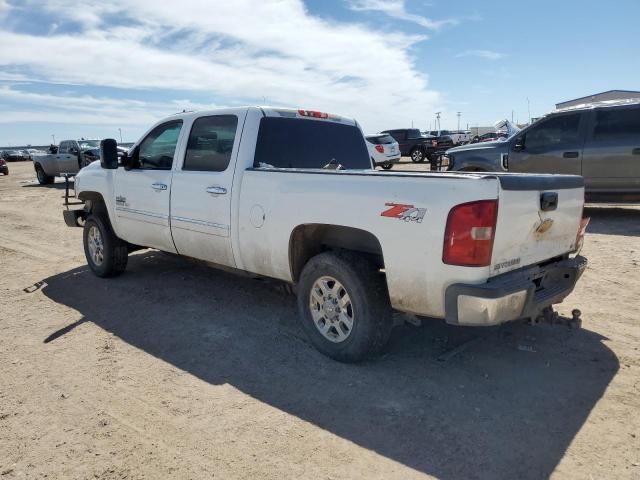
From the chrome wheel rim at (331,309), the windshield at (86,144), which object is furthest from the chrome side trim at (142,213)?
the windshield at (86,144)

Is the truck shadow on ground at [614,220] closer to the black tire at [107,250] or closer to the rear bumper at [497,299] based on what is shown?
the rear bumper at [497,299]

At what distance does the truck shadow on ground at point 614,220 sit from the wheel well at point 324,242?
20.2 ft

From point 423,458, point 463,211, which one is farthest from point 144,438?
point 463,211

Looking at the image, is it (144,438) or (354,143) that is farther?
(354,143)

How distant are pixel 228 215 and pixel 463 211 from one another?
2.16 metres

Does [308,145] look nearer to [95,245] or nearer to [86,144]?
[95,245]

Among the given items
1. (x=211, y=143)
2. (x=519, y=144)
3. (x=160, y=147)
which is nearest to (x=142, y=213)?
(x=160, y=147)

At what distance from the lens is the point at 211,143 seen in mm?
4777

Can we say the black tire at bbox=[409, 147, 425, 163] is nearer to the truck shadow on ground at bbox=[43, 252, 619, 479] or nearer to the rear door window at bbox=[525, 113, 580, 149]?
the rear door window at bbox=[525, 113, 580, 149]

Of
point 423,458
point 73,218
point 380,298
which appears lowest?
point 423,458

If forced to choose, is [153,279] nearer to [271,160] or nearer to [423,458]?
[271,160]

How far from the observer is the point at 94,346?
4.23 meters

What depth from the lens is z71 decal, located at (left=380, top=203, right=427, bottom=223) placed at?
122 inches

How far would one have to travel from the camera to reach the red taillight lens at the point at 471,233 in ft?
9.66
